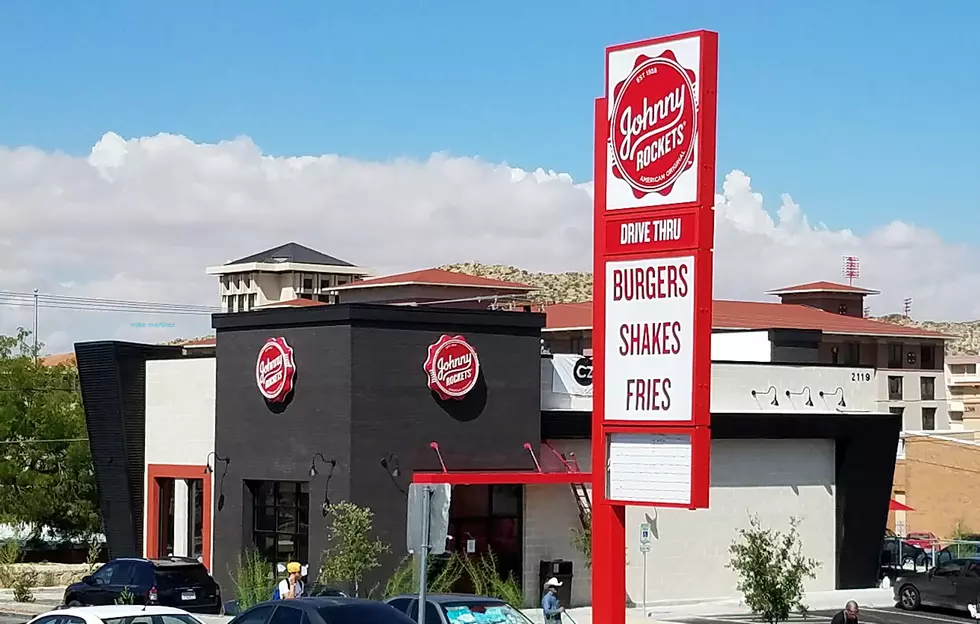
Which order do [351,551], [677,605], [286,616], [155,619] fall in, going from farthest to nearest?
[677,605] < [351,551] < [155,619] < [286,616]

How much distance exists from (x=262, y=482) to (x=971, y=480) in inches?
1713

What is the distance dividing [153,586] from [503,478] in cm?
811

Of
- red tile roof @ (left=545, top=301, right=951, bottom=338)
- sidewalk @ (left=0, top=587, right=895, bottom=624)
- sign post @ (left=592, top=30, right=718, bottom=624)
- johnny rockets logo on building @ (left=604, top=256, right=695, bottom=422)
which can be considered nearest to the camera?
sign post @ (left=592, top=30, right=718, bottom=624)

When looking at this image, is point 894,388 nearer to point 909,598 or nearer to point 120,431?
point 909,598

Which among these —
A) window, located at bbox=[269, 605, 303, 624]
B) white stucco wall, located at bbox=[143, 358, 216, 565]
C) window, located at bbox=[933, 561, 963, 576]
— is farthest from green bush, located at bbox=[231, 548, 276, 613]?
window, located at bbox=[933, 561, 963, 576]

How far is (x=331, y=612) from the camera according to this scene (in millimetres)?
16406

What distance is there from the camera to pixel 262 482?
111 feet

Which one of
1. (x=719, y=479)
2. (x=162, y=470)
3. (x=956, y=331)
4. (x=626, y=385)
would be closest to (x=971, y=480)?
(x=719, y=479)

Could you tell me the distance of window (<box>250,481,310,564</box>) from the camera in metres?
32.8

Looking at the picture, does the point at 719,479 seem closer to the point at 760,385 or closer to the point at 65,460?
the point at 760,385

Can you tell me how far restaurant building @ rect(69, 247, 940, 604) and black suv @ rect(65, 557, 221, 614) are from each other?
11.8ft


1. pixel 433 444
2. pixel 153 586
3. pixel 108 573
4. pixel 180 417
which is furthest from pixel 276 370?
pixel 153 586

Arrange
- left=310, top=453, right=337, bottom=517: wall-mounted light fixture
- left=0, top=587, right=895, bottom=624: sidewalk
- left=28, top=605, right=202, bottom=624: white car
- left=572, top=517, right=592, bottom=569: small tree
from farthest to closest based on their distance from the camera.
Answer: left=572, top=517, right=592, bottom=569: small tree → left=0, top=587, right=895, bottom=624: sidewalk → left=310, top=453, right=337, bottom=517: wall-mounted light fixture → left=28, top=605, right=202, bottom=624: white car

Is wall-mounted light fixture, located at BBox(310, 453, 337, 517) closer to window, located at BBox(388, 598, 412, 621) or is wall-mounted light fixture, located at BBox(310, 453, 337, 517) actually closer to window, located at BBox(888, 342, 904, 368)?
window, located at BBox(388, 598, 412, 621)
